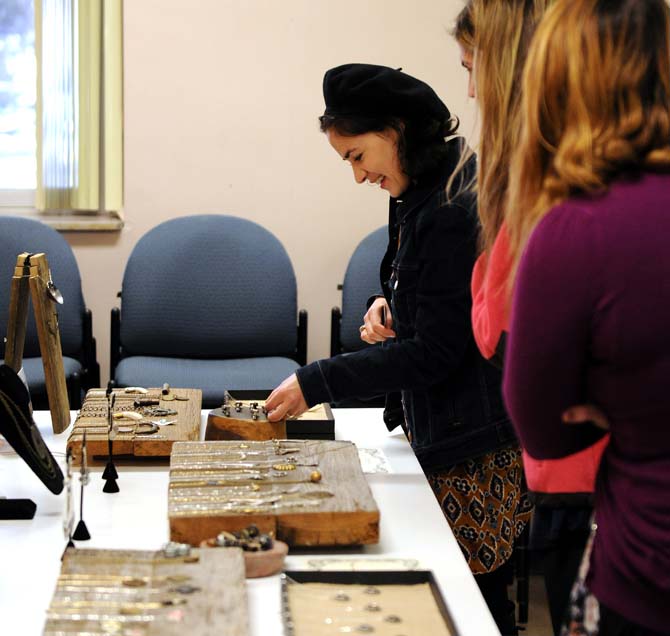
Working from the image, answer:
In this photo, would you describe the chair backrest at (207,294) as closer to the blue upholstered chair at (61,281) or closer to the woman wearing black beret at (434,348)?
the blue upholstered chair at (61,281)

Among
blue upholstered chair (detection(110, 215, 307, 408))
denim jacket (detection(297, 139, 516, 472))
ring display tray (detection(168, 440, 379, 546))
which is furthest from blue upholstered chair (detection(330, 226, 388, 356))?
ring display tray (detection(168, 440, 379, 546))

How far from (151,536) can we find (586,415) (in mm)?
923

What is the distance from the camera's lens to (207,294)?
14.8 feet

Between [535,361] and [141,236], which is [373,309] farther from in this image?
[141,236]

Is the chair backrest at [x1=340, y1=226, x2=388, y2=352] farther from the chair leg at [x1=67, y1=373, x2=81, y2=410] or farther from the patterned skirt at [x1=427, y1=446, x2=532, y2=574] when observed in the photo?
the patterned skirt at [x1=427, y1=446, x2=532, y2=574]

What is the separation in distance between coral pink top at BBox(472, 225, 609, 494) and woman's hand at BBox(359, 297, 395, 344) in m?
0.72

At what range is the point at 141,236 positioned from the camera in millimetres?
4910

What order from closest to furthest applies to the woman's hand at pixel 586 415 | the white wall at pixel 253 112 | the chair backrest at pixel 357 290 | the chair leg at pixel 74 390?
1. the woman's hand at pixel 586 415
2. the chair leg at pixel 74 390
3. the chair backrest at pixel 357 290
4. the white wall at pixel 253 112

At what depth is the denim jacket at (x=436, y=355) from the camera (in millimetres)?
2252

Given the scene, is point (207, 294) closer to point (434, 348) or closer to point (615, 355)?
point (434, 348)

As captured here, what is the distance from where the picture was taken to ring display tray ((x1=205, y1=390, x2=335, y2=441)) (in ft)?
7.73

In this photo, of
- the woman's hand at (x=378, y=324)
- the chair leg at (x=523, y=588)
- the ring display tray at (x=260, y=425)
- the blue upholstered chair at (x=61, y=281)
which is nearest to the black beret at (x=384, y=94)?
the woman's hand at (x=378, y=324)

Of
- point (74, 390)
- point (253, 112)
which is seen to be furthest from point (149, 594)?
point (253, 112)

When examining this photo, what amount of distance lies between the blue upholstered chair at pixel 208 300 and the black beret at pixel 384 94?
2.16 metres
